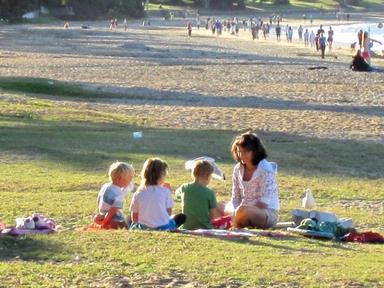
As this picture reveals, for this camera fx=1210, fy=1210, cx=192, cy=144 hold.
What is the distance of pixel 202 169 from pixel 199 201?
1.00 feet

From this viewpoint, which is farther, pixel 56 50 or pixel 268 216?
pixel 56 50

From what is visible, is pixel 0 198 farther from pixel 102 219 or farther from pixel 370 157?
pixel 370 157

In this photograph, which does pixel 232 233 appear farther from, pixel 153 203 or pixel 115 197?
pixel 115 197

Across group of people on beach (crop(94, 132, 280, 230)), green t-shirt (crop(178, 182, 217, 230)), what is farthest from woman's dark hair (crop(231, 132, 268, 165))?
green t-shirt (crop(178, 182, 217, 230))

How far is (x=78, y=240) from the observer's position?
986 cm

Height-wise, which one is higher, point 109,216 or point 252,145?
point 252,145

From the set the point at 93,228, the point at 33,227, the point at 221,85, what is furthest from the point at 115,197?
the point at 221,85

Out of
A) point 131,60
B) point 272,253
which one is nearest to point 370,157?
point 272,253

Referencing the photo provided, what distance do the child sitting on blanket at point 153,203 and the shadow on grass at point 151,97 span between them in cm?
1675

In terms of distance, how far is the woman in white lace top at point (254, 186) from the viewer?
37.2ft

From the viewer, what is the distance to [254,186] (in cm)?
1155

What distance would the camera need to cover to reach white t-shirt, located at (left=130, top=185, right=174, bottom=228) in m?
11.0

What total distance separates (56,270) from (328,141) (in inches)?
505

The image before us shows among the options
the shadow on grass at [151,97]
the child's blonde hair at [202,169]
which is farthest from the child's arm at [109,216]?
the shadow on grass at [151,97]
